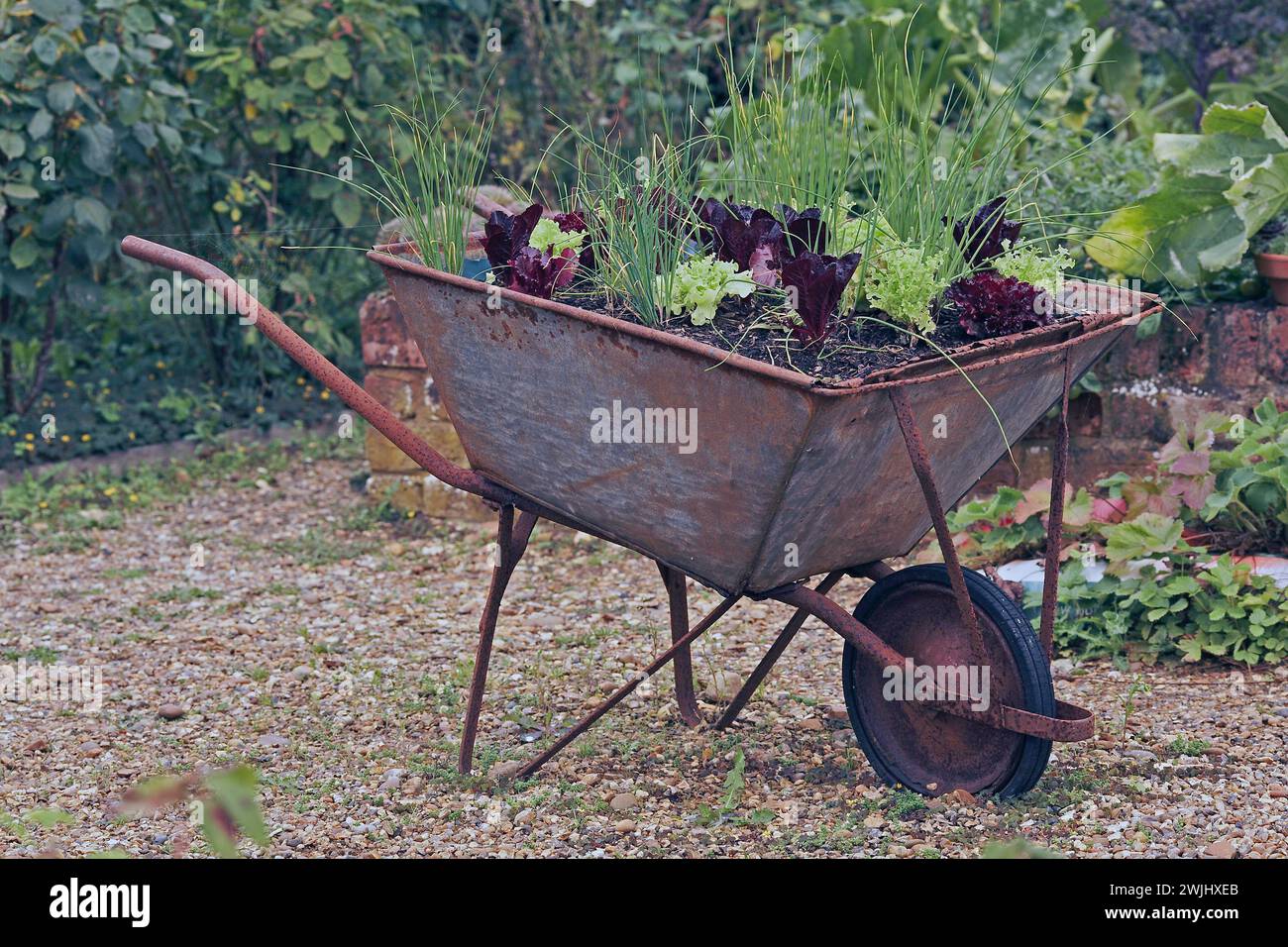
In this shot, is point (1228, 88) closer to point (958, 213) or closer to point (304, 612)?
point (958, 213)

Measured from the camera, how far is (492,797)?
2.76 meters

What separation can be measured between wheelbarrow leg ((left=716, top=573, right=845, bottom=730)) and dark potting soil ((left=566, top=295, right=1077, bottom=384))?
1.67 ft

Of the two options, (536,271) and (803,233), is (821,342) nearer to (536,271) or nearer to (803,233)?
(803,233)

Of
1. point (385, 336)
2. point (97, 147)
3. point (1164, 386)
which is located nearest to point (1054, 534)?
point (1164, 386)

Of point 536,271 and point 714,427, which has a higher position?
point 536,271

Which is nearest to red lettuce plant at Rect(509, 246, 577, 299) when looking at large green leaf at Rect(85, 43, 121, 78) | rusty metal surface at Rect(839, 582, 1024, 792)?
rusty metal surface at Rect(839, 582, 1024, 792)

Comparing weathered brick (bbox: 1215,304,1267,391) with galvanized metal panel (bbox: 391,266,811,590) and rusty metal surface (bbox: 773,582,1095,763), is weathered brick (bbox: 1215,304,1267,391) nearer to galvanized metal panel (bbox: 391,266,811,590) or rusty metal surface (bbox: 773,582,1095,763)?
rusty metal surface (bbox: 773,582,1095,763)

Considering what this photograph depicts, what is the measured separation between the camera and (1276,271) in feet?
12.5

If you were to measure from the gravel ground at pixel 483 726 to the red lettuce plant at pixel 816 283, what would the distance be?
0.92 m

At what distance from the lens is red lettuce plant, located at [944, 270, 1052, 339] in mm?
2369

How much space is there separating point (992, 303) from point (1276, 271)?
6.11 feet

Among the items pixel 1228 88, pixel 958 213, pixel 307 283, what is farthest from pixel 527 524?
pixel 1228 88

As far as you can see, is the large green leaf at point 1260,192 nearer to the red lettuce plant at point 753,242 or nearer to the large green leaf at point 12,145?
the red lettuce plant at point 753,242

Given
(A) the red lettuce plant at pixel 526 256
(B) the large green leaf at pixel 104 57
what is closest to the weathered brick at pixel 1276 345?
(A) the red lettuce plant at pixel 526 256
